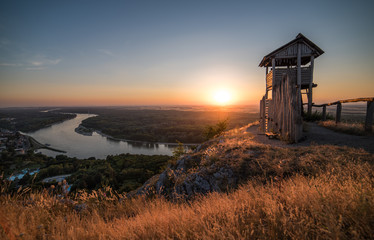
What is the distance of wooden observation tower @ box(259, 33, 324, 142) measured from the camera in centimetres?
660

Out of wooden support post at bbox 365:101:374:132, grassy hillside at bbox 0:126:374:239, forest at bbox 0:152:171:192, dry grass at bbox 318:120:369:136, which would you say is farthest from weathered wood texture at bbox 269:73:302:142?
forest at bbox 0:152:171:192

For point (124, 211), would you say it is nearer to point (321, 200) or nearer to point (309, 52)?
point (321, 200)

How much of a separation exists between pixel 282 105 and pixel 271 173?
14.9 feet

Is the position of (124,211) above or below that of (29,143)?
above

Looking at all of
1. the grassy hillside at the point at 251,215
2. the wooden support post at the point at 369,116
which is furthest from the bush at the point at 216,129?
the grassy hillside at the point at 251,215

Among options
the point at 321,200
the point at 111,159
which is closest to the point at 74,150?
the point at 111,159

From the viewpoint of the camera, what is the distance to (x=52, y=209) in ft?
9.86

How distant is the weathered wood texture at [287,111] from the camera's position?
257 inches

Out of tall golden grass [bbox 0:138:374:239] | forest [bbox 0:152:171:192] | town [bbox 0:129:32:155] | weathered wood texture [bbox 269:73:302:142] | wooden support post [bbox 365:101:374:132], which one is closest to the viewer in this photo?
tall golden grass [bbox 0:138:374:239]

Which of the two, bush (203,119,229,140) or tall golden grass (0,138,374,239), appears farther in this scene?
bush (203,119,229,140)

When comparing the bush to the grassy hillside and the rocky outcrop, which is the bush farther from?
the grassy hillside

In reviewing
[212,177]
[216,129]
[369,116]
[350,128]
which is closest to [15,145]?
[216,129]

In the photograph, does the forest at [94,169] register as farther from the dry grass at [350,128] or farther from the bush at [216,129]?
the dry grass at [350,128]

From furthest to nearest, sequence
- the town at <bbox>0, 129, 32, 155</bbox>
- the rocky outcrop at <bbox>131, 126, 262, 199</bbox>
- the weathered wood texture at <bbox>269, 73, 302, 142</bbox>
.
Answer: the town at <bbox>0, 129, 32, 155</bbox> < the weathered wood texture at <bbox>269, 73, 302, 142</bbox> < the rocky outcrop at <bbox>131, 126, 262, 199</bbox>
